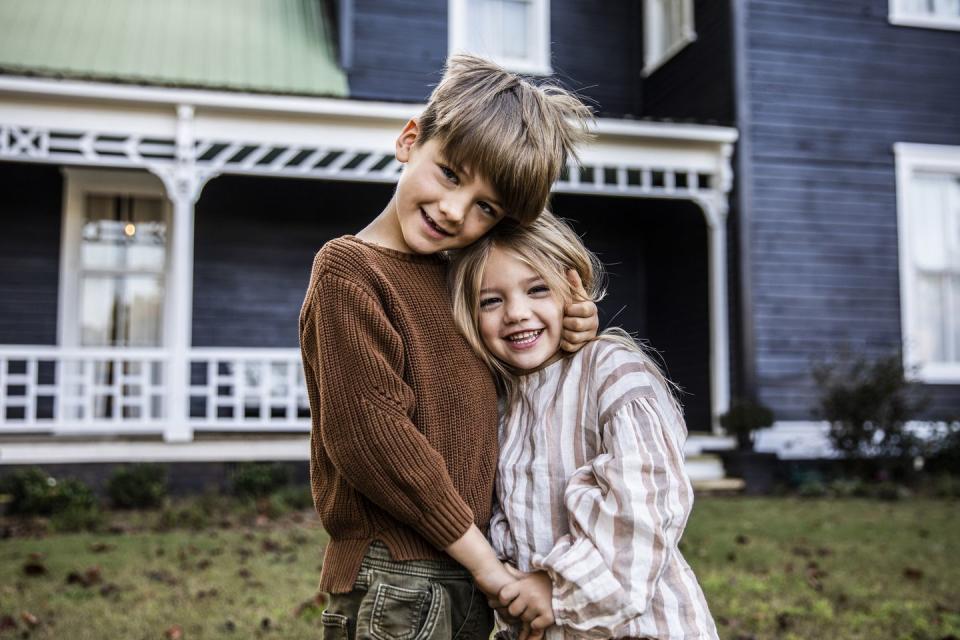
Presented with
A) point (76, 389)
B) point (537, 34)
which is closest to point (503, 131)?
point (76, 389)

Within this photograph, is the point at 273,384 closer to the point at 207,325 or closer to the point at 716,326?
the point at 207,325

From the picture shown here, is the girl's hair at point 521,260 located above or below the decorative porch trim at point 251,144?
below

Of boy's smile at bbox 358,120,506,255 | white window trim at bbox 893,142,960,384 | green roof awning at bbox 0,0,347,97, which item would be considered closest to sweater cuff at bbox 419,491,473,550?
boy's smile at bbox 358,120,506,255

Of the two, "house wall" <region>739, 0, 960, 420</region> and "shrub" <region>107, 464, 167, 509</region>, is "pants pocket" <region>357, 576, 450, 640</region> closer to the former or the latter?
"shrub" <region>107, 464, 167, 509</region>

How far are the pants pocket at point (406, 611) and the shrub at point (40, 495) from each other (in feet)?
20.1

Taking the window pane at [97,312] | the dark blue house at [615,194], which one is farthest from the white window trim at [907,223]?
the window pane at [97,312]

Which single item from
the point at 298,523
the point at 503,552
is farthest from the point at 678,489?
the point at 298,523

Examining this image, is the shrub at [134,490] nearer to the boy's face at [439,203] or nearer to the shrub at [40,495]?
the shrub at [40,495]

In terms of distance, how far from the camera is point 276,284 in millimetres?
10219

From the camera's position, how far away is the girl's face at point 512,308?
1.96 m

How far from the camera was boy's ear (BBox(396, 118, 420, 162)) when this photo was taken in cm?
195

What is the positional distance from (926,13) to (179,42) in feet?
27.5

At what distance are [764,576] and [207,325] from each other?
23.0 feet

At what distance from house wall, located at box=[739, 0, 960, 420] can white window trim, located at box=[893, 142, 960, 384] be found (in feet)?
0.25
